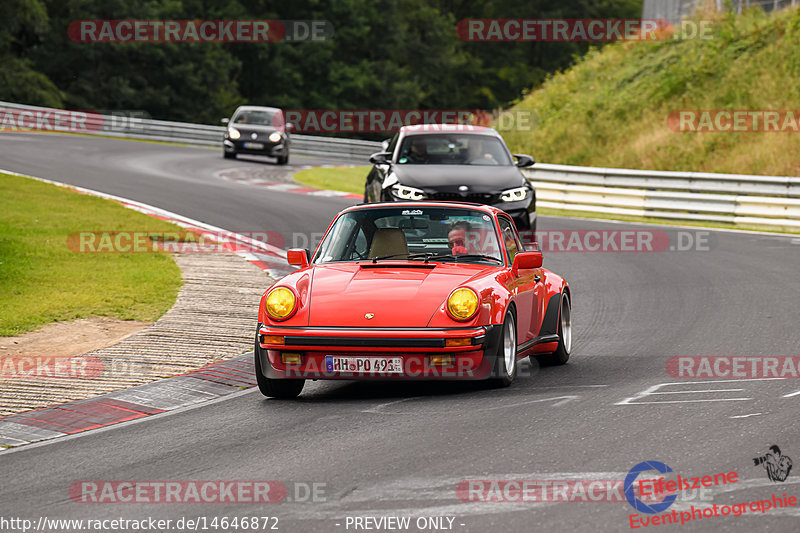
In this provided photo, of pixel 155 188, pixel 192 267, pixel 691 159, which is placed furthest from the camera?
pixel 691 159

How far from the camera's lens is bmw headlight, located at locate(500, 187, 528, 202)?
1566 cm

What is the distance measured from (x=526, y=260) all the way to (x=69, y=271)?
721 centimetres

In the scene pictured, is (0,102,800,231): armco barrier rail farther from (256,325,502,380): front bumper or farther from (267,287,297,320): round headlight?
(267,287,297,320): round headlight

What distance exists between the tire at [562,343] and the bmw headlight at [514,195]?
215 inches

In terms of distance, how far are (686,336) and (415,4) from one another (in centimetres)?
6976

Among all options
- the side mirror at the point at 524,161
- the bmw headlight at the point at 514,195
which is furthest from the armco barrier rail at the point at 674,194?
the bmw headlight at the point at 514,195

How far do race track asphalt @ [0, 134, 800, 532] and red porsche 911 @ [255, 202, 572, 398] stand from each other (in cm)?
27

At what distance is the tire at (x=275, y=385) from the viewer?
27.3ft

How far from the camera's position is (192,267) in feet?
49.8

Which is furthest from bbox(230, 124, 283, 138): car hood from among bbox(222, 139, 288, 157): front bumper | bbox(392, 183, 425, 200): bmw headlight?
bbox(392, 183, 425, 200): bmw headlight

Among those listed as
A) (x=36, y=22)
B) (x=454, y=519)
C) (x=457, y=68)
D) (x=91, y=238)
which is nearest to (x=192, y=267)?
(x=91, y=238)

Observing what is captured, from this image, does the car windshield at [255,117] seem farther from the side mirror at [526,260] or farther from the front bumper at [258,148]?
the side mirror at [526,260]

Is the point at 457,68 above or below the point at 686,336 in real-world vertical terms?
above

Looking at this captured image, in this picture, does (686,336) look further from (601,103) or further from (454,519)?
(601,103)
